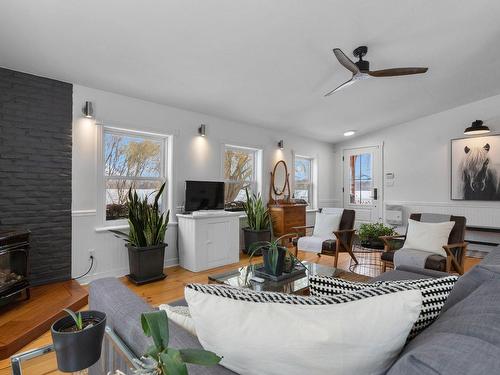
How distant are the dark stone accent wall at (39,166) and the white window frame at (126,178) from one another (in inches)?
12.6

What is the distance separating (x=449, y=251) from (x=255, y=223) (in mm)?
2684

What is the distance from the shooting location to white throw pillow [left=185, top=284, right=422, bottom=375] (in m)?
0.62

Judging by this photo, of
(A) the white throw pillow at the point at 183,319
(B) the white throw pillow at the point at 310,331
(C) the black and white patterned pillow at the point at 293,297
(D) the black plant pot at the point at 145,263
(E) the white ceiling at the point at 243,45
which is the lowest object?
(D) the black plant pot at the point at 145,263

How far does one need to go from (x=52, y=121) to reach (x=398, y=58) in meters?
3.92

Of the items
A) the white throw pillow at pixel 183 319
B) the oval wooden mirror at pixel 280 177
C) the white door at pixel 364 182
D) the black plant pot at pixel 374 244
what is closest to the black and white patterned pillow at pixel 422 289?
the white throw pillow at pixel 183 319

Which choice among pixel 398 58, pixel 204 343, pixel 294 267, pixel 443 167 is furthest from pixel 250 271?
pixel 443 167

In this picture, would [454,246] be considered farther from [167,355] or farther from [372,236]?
[167,355]

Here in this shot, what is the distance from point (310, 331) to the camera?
633 millimetres

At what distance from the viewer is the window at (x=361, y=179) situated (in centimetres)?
635

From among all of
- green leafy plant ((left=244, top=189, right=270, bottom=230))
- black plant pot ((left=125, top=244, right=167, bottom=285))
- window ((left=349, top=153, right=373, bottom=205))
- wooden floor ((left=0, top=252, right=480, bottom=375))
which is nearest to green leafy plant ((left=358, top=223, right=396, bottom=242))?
wooden floor ((left=0, top=252, right=480, bottom=375))

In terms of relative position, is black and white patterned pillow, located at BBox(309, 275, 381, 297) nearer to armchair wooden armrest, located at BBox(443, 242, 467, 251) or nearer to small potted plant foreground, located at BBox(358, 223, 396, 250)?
armchair wooden armrest, located at BBox(443, 242, 467, 251)

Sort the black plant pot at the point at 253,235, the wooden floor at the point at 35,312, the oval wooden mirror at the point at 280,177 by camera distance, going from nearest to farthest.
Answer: the wooden floor at the point at 35,312, the black plant pot at the point at 253,235, the oval wooden mirror at the point at 280,177

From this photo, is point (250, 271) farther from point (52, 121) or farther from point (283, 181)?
point (283, 181)

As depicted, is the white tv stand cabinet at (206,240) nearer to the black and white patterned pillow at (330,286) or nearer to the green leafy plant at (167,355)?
the black and white patterned pillow at (330,286)
